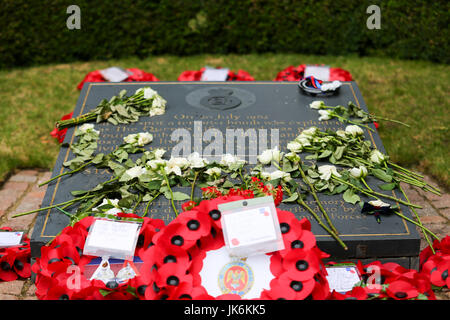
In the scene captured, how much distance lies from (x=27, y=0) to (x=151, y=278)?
6.11m

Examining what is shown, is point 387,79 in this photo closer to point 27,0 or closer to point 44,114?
point 44,114

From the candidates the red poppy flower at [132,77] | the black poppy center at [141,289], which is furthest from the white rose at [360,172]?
the red poppy flower at [132,77]

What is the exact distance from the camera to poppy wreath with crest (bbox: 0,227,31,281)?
368 cm

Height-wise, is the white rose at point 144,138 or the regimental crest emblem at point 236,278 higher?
the white rose at point 144,138

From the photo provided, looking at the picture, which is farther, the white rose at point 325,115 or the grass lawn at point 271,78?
the grass lawn at point 271,78

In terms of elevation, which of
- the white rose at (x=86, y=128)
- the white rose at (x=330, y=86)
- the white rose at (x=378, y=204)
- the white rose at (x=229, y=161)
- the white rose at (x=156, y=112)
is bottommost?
the white rose at (x=378, y=204)

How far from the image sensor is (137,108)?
477 centimetres

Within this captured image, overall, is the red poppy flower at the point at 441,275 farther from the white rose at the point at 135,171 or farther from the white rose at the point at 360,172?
the white rose at the point at 135,171

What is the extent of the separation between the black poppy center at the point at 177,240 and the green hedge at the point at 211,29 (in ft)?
18.5

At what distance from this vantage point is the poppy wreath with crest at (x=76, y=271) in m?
2.84

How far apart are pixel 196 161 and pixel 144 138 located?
2.02ft

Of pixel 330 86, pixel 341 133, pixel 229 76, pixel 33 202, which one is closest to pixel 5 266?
pixel 33 202
